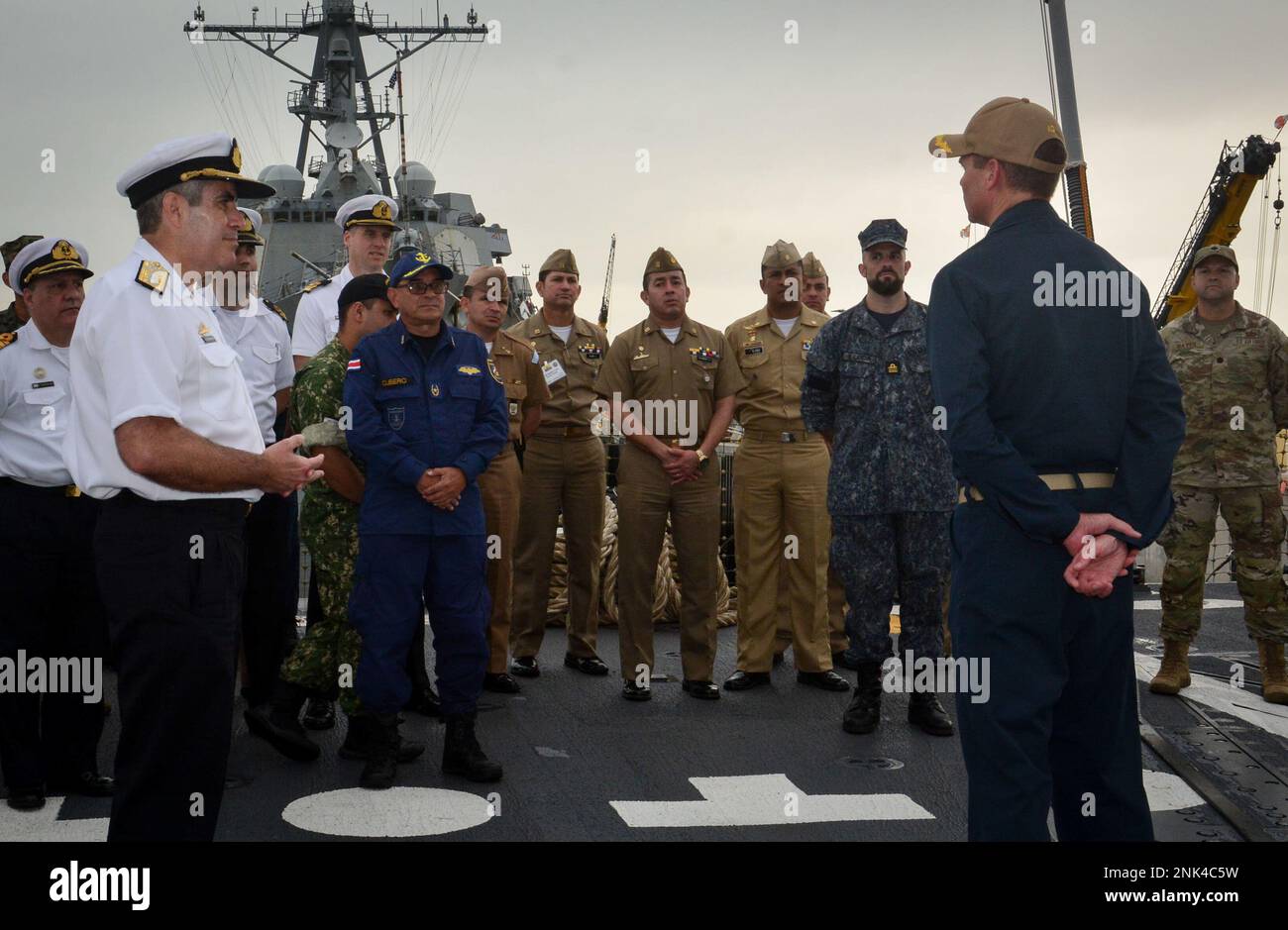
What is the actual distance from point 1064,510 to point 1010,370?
37cm

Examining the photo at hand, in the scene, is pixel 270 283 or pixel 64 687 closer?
pixel 64 687

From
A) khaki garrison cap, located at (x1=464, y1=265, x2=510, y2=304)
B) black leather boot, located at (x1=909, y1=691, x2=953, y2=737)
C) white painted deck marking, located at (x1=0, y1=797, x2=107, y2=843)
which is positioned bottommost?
white painted deck marking, located at (x1=0, y1=797, x2=107, y2=843)

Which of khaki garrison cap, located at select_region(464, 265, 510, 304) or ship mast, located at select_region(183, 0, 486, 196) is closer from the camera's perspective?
khaki garrison cap, located at select_region(464, 265, 510, 304)

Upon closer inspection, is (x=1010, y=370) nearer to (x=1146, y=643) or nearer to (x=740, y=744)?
(x=740, y=744)

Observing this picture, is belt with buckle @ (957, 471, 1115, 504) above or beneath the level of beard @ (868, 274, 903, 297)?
beneath

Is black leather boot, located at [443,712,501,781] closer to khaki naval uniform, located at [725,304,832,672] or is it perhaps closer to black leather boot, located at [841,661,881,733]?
black leather boot, located at [841,661,881,733]

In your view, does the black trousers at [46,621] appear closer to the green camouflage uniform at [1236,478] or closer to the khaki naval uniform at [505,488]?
the khaki naval uniform at [505,488]

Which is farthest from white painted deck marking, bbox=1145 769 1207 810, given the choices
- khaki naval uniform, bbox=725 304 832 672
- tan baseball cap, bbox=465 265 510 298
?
tan baseball cap, bbox=465 265 510 298

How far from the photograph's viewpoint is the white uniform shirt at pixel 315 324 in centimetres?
645

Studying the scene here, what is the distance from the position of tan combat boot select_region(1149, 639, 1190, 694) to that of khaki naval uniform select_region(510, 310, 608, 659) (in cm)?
299

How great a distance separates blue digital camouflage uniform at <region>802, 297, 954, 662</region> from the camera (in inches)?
232

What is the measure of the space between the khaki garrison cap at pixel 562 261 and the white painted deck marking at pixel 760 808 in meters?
3.48

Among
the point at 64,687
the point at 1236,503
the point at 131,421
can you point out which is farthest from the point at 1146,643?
the point at 131,421
